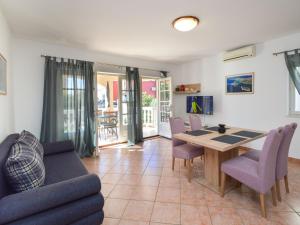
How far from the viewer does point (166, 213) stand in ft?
6.10

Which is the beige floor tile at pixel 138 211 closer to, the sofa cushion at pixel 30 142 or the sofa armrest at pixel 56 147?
the sofa cushion at pixel 30 142

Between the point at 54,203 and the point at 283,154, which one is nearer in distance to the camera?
the point at 54,203

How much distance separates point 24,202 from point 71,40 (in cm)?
290

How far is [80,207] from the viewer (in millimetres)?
1351

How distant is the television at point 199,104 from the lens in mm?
4390

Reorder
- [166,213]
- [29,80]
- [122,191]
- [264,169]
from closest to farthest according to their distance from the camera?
[264,169], [166,213], [122,191], [29,80]

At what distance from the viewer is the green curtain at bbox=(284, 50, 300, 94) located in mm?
2953

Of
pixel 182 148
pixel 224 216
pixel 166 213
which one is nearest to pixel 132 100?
pixel 182 148

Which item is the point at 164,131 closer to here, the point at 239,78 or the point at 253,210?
the point at 239,78

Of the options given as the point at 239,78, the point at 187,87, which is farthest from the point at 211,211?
the point at 187,87

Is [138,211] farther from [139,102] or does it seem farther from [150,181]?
[139,102]

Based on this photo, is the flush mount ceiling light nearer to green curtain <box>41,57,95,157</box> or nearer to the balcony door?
green curtain <box>41,57,95,157</box>

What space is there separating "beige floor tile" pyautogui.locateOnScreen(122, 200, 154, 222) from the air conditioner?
3.47 meters

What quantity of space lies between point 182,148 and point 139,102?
2249 mm
